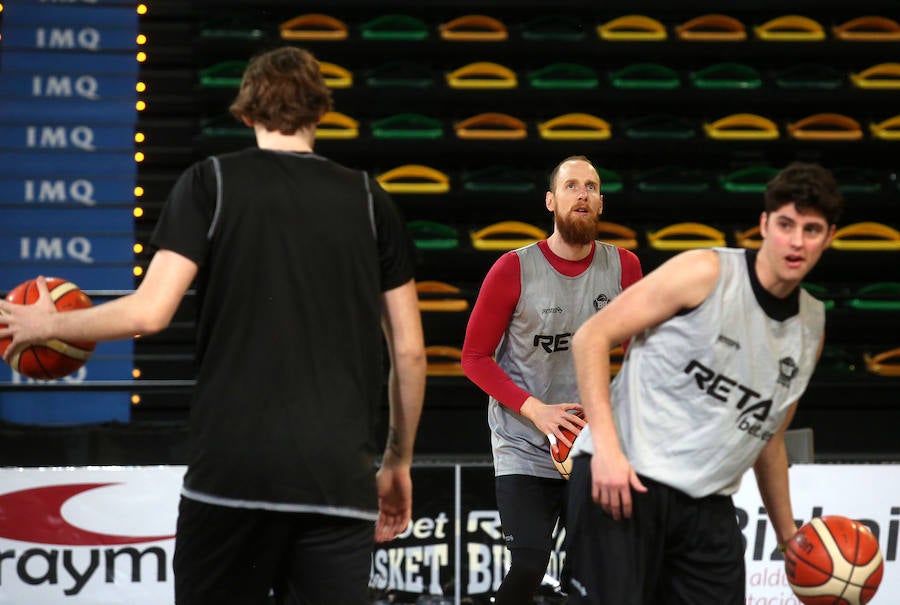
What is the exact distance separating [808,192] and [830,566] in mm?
1136

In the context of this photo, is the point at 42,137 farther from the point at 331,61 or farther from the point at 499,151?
the point at 499,151

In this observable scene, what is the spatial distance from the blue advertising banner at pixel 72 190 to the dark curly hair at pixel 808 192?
6373 millimetres

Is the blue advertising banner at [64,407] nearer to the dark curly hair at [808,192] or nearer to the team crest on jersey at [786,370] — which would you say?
the team crest on jersey at [786,370]

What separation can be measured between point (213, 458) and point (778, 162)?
7303 millimetres

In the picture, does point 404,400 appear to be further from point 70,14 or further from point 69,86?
point 70,14

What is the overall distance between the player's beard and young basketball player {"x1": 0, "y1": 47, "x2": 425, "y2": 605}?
6.18 feet

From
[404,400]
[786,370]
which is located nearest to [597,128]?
[786,370]

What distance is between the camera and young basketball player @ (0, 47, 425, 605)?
2469mm

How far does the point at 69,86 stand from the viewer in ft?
28.8

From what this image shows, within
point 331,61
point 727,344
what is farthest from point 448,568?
point 331,61

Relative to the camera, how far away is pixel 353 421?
2.53 m

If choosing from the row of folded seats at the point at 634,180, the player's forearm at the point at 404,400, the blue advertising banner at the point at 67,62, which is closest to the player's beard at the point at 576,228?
the player's forearm at the point at 404,400

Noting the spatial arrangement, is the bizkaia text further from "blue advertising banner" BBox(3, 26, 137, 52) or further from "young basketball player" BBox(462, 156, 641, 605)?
"blue advertising banner" BBox(3, 26, 137, 52)

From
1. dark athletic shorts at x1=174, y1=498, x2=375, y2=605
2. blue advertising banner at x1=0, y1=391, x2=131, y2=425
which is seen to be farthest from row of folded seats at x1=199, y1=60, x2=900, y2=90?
dark athletic shorts at x1=174, y1=498, x2=375, y2=605
